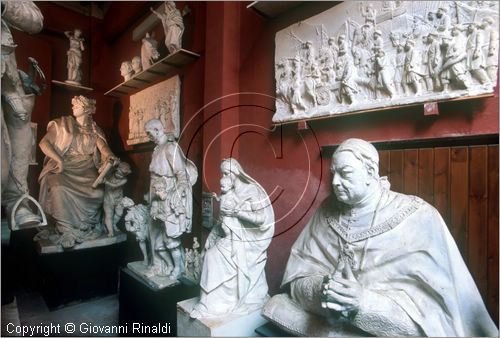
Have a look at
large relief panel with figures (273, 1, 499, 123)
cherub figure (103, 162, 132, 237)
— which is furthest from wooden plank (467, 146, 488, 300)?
cherub figure (103, 162, 132, 237)

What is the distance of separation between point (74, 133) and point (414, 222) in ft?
7.46

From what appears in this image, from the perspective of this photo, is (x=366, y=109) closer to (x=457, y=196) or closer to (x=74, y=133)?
(x=457, y=196)

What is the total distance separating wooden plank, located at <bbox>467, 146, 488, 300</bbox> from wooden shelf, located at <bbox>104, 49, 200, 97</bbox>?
178cm

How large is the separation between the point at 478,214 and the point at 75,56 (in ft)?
7.87

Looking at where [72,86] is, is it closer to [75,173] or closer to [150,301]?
[75,173]

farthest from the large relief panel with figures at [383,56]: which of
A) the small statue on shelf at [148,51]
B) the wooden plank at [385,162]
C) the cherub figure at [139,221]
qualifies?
the cherub figure at [139,221]

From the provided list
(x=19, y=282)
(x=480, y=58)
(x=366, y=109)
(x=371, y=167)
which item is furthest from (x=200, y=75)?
(x=19, y=282)

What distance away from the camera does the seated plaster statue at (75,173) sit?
1.99 meters

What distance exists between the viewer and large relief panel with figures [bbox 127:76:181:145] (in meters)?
1.92

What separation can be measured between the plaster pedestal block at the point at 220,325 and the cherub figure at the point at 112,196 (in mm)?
1226

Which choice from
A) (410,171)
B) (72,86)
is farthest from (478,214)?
(72,86)

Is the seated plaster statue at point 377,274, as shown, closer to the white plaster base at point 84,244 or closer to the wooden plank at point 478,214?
Answer: the wooden plank at point 478,214

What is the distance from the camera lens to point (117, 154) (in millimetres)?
2062

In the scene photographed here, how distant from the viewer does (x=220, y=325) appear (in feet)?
4.33
